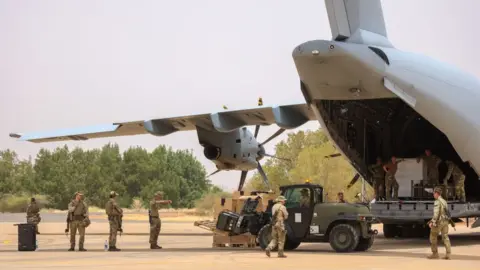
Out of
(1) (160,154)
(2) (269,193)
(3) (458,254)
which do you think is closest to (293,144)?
(1) (160,154)

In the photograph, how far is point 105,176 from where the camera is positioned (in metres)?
79.0

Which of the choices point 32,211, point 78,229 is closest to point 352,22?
point 78,229

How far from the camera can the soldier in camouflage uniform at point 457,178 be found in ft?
72.2

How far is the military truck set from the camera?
57.5 ft

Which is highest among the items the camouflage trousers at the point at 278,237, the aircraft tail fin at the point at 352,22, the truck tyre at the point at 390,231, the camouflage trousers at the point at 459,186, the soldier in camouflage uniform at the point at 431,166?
the aircraft tail fin at the point at 352,22

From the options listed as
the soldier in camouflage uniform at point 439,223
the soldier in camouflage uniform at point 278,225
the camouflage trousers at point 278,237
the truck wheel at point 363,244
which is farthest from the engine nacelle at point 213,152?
the soldier in camouflage uniform at point 439,223

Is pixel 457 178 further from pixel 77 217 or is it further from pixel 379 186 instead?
pixel 77 217

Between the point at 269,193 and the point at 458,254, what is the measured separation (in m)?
5.66

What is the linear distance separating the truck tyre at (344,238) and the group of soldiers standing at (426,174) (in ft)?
16.2

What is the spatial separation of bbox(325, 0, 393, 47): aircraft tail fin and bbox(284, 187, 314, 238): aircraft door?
3747 millimetres

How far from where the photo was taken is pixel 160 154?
85.9m

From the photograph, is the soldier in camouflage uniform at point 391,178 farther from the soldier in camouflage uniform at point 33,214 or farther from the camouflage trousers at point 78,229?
the soldier in camouflage uniform at point 33,214

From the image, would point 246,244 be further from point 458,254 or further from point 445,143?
point 445,143

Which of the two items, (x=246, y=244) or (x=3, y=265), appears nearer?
(x=3, y=265)
